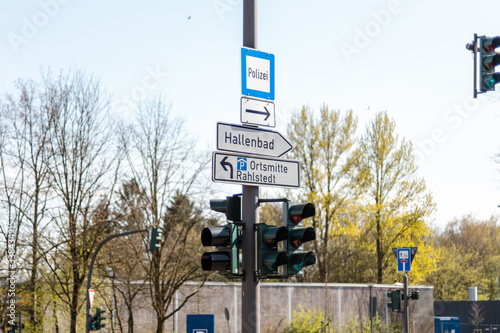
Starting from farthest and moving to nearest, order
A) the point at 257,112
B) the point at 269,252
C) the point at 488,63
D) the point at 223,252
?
1. the point at 488,63
2. the point at 257,112
3. the point at 269,252
4. the point at 223,252

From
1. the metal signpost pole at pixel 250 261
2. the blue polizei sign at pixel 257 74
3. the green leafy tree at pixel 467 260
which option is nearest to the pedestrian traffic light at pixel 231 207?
the metal signpost pole at pixel 250 261

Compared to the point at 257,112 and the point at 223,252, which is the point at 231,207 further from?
the point at 257,112

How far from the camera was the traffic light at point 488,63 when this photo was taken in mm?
10047

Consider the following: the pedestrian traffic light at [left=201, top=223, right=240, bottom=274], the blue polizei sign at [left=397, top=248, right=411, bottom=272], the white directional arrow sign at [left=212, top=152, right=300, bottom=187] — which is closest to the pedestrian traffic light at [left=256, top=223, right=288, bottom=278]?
the pedestrian traffic light at [left=201, top=223, right=240, bottom=274]

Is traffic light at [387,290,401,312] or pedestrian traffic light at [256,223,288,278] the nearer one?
pedestrian traffic light at [256,223,288,278]

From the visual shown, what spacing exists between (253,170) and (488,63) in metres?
4.51

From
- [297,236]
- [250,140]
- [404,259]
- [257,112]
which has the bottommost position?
[404,259]

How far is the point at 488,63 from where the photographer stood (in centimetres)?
1007

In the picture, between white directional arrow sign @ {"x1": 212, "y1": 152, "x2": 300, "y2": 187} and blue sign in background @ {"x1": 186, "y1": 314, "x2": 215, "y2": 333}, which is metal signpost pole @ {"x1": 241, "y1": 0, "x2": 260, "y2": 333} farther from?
blue sign in background @ {"x1": 186, "y1": 314, "x2": 215, "y2": 333}

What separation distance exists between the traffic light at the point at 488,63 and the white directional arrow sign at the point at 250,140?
11.9 ft

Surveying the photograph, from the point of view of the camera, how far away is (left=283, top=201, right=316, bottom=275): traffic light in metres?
8.16

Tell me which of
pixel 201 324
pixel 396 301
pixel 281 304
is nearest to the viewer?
pixel 201 324

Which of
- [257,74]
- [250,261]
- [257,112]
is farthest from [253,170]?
[257,74]

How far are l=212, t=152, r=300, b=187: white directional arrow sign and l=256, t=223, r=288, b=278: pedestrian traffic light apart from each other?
64cm
